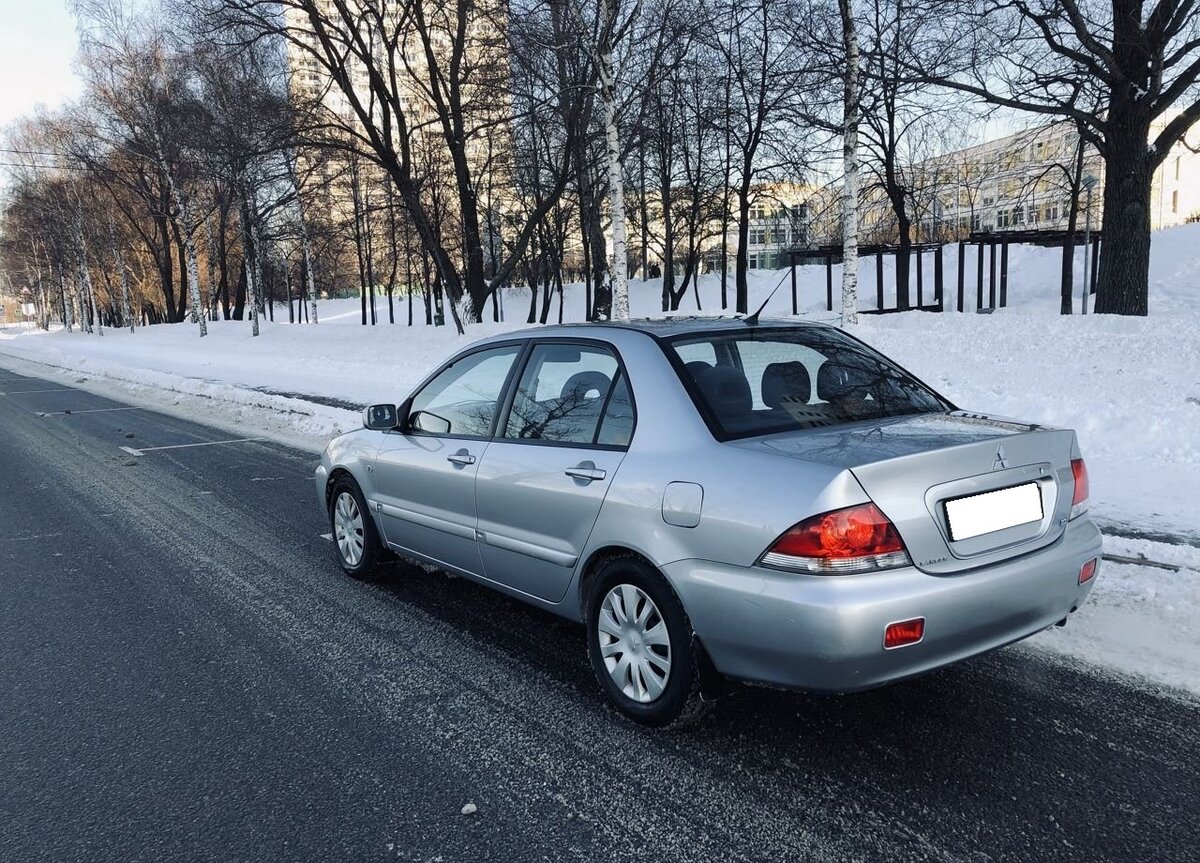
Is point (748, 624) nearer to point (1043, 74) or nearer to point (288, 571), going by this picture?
point (288, 571)

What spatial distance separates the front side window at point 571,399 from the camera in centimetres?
357

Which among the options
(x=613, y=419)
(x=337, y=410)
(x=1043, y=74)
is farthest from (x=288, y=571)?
(x=1043, y=74)

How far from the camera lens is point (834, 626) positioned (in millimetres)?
2684

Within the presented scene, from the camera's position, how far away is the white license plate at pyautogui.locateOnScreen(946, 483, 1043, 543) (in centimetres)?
289

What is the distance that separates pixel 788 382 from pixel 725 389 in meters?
0.37

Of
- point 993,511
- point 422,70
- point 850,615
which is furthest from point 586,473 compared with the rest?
point 422,70

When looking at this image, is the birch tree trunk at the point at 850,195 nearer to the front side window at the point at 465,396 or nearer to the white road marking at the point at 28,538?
the front side window at the point at 465,396

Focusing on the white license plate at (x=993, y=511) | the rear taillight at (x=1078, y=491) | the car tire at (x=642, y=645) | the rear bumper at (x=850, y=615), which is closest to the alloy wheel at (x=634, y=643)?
the car tire at (x=642, y=645)

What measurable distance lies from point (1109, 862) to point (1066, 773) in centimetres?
49

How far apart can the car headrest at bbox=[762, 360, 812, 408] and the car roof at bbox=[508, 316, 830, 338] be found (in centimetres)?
32

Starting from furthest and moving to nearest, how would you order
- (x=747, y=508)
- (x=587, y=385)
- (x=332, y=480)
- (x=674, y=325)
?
(x=332, y=480)
(x=674, y=325)
(x=587, y=385)
(x=747, y=508)

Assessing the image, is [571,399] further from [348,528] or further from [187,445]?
[187,445]

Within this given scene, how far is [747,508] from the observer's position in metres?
2.86

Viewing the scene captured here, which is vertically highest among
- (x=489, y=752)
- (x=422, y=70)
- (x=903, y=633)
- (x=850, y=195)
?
(x=422, y=70)
